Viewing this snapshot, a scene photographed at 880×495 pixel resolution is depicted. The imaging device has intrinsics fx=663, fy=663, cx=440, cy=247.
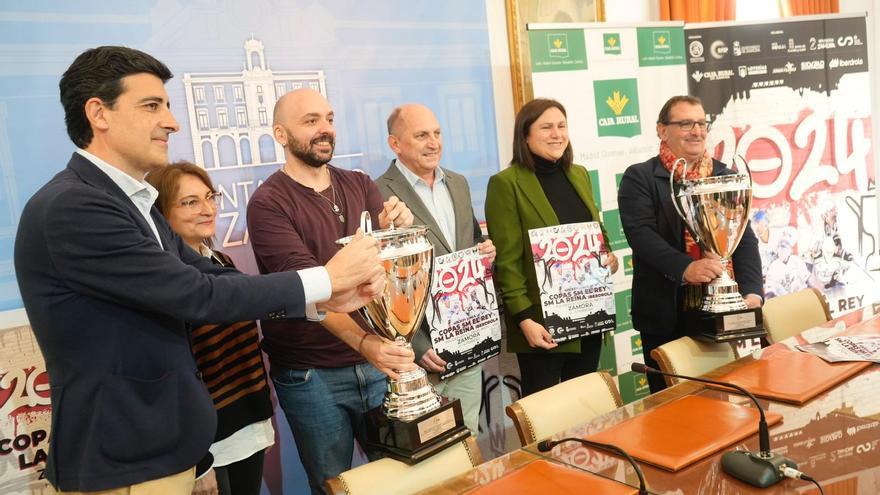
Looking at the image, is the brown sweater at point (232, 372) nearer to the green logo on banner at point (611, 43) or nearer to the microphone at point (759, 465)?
the microphone at point (759, 465)

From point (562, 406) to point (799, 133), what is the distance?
132 inches

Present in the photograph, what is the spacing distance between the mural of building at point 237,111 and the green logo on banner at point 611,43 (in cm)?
179

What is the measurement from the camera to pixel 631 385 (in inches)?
155

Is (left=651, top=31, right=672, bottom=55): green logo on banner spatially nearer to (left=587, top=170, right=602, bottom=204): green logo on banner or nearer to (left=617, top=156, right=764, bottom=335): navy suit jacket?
(left=587, top=170, right=602, bottom=204): green logo on banner

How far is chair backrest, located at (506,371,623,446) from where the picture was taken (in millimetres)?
1820

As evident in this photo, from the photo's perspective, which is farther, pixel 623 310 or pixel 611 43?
pixel 623 310

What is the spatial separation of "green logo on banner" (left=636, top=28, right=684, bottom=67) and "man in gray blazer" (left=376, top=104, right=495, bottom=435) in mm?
1893

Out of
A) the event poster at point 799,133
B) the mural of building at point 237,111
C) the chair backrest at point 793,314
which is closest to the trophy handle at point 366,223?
the mural of building at point 237,111

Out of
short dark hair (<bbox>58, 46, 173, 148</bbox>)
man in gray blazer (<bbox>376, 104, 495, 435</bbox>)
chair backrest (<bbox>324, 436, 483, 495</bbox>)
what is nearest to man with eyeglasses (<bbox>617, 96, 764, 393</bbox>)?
man in gray blazer (<bbox>376, 104, 495, 435</bbox>)

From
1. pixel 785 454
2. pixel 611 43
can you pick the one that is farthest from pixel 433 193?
pixel 611 43

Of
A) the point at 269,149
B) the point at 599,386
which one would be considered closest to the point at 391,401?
the point at 599,386

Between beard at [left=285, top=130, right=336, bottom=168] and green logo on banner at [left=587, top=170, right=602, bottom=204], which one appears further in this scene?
green logo on banner at [left=587, top=170, right=602, bottom=204]

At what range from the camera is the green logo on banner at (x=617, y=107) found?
3803mm

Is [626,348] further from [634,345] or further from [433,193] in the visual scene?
[433,193]
